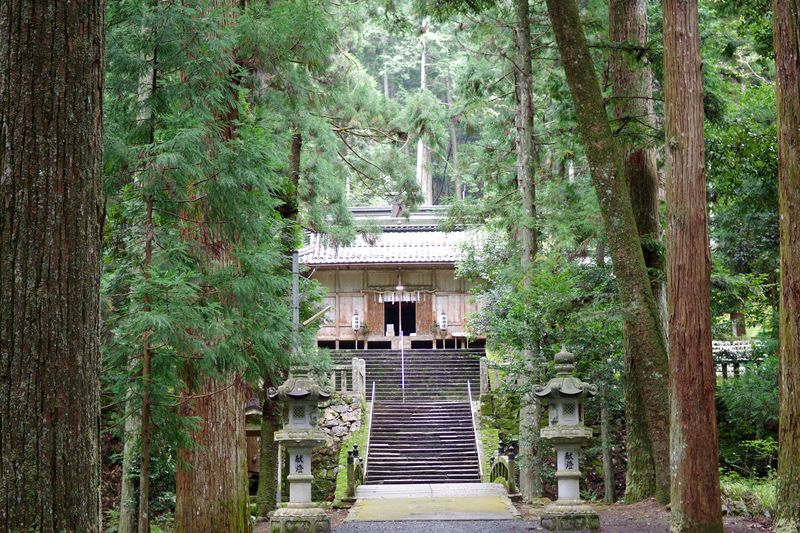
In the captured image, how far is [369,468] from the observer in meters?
17.8

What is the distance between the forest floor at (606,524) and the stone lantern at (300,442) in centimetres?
59

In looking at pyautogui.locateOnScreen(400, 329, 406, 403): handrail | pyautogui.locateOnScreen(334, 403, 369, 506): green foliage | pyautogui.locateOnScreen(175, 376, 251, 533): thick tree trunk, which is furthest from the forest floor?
pyautogui.locateOnScreen(400, 329, 406, 403): handrail

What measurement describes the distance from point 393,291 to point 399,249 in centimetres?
152

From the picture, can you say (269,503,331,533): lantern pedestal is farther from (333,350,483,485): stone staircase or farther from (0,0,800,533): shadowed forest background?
(333,350,483,485): stone staircase

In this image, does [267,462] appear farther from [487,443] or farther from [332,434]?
[487,443]

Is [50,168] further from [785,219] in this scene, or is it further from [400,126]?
[400,126]

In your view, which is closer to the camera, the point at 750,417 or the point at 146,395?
the point at 146,395

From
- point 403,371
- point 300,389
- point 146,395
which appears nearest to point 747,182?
point 300,389

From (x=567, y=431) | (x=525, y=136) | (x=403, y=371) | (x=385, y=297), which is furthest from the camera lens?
(x=385, y=297)

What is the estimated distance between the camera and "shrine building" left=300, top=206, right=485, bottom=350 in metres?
28.0

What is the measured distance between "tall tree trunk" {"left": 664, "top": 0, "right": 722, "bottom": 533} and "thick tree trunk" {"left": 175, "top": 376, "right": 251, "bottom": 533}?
12.1 feet

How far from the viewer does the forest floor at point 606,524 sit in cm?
767

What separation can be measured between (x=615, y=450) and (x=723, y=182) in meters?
9.02

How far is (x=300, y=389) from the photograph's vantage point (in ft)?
28.8
